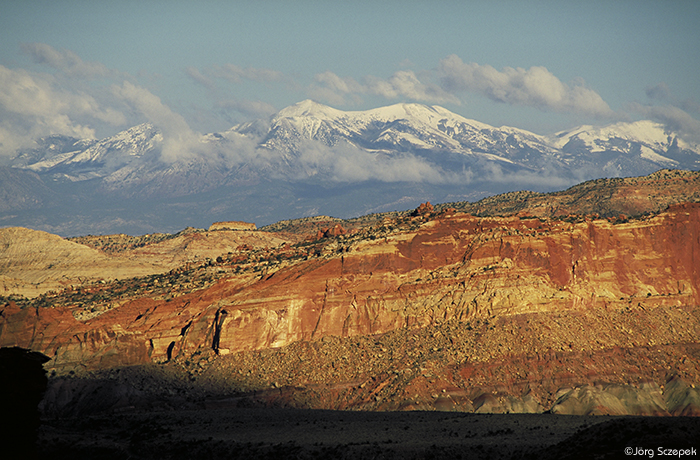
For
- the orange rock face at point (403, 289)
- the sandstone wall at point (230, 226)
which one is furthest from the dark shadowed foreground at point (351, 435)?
the sandstone wall at point (230, 226)

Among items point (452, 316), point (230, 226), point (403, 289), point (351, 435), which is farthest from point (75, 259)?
point (351, 435)

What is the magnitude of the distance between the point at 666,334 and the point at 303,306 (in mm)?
33386

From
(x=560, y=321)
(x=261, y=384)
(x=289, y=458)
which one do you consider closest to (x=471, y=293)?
(x=560, y=321)

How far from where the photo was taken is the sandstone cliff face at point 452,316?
66.8 m

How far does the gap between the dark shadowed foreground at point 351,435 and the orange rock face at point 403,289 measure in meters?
10.3

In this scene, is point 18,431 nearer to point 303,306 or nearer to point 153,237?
point 303,306

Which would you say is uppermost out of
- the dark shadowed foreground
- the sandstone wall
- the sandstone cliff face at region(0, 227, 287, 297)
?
the sandstone wall

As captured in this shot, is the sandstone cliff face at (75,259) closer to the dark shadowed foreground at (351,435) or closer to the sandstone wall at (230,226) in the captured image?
the sandstone wall at (230,226)

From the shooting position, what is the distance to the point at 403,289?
73.4m

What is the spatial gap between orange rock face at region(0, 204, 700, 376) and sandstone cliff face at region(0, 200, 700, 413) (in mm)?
124

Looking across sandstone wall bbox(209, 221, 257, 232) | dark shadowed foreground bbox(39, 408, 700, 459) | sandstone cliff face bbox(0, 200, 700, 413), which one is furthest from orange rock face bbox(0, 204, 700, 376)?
sandstone wall bbox(209, 221, 257, 232)

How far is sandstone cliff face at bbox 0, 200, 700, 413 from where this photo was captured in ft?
219

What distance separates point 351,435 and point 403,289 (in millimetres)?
23812

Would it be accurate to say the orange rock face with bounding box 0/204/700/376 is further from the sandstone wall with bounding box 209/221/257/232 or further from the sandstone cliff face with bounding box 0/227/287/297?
the sandstone wall with bounding box 209/221/257/232
